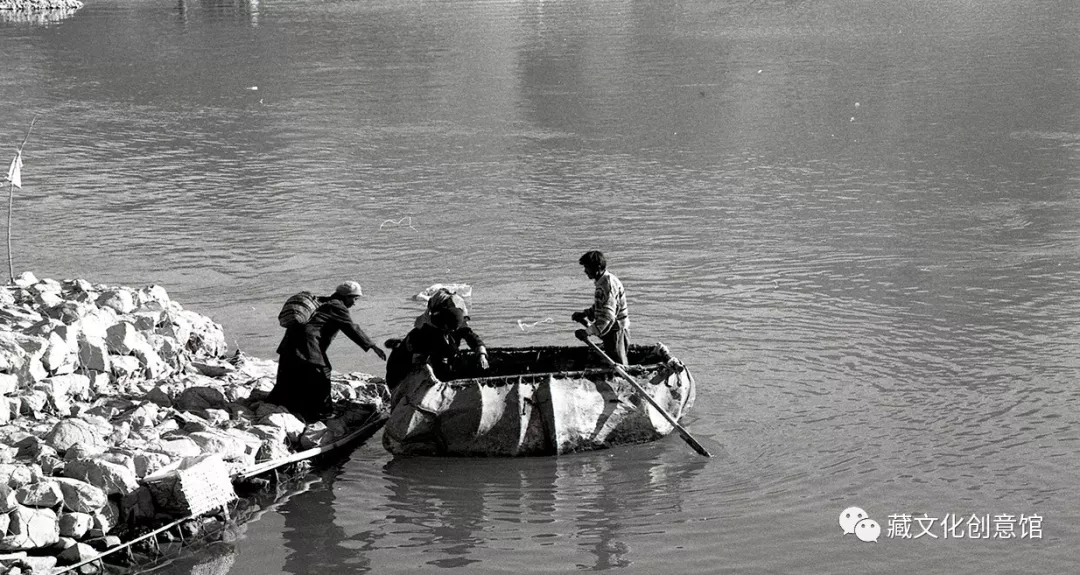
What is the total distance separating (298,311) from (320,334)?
0.27 meters

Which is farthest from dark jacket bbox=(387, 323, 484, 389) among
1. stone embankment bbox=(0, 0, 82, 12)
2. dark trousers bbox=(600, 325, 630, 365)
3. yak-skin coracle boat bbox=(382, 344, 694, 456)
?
stone embankment bbox=(0, 0, 82, 12)

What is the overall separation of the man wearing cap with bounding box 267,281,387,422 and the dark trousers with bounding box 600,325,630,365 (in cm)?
194

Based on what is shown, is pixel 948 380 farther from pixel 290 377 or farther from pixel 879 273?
pixel 290 377

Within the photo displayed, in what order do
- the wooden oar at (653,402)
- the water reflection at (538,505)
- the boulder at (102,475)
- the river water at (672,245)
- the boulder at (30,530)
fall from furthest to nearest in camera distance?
the wooden oar at (653,402)
the river water at (672,245)
the water reflection at (538,505)
the boulder at (102,475)
the boulder at (30,530)

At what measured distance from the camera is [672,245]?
17797mm

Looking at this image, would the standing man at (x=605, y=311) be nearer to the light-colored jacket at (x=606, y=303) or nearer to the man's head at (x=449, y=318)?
the light-colored jacket at (x=606, y=303)

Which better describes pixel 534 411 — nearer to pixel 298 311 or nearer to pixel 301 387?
pixel 301 387

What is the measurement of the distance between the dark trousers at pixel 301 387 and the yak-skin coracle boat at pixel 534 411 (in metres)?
0.64

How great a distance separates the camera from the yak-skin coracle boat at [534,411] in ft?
34.1

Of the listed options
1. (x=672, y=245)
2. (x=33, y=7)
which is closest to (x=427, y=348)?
(x=672, y=245)

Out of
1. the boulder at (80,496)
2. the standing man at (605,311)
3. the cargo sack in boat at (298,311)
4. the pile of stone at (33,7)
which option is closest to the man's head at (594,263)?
the standing man at (605,311)

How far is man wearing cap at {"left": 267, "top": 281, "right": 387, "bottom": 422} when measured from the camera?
10.7 m

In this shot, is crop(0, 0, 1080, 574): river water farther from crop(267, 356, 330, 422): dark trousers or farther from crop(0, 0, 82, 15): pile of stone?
crop(0, 0, 82, 15): pile of stone

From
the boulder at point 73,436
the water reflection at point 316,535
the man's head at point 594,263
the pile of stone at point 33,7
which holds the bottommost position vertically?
the water reflection at point 316,535
